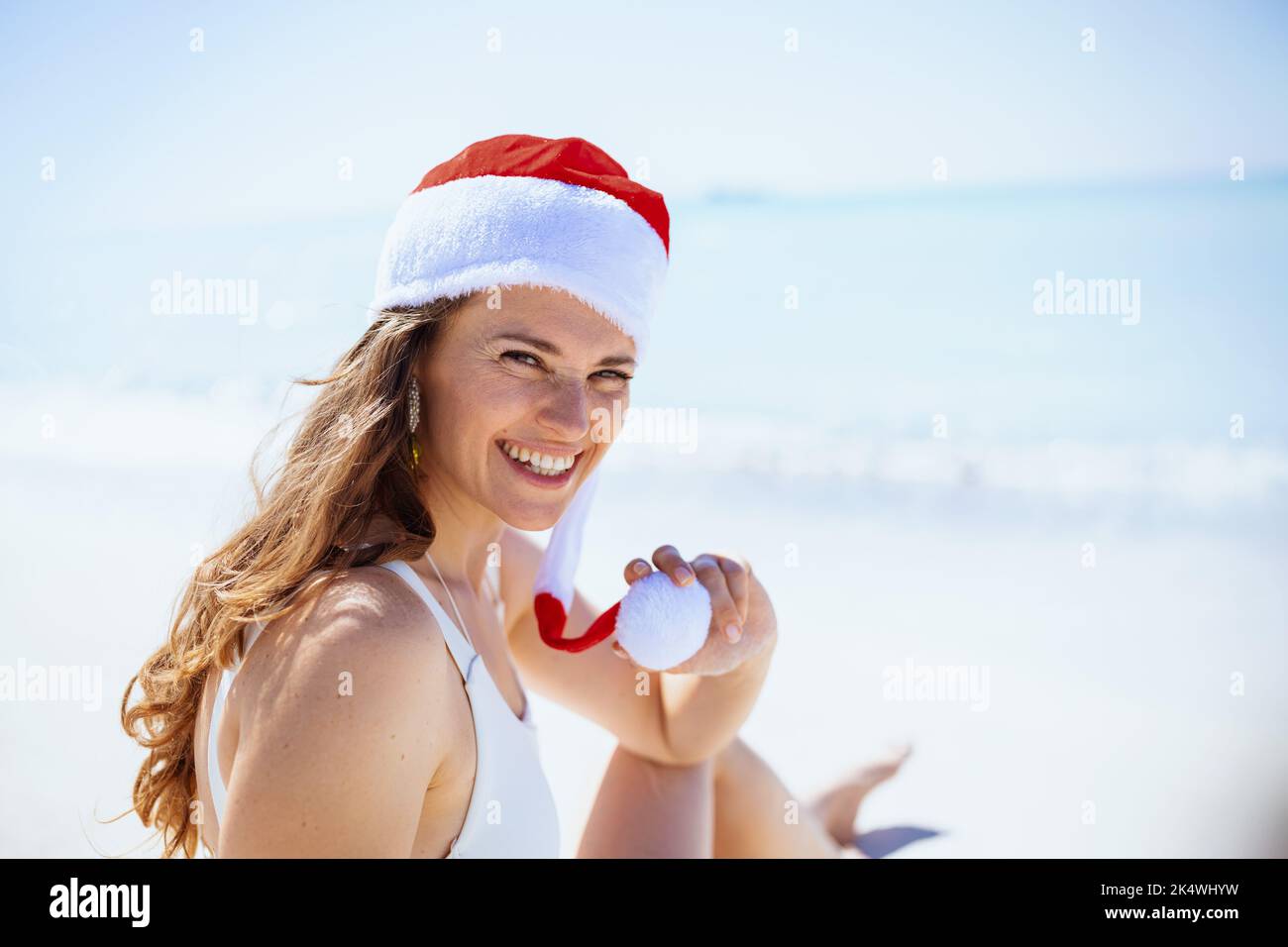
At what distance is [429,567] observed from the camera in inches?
82.8

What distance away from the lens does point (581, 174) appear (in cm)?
216

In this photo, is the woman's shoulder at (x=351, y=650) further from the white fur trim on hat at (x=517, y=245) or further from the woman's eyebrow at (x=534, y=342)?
the white fur trim on hat at (x=517, y=245)

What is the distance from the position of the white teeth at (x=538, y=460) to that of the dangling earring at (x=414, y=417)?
187mm

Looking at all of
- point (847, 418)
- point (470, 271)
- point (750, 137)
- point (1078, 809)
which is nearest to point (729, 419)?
point (847, 418)

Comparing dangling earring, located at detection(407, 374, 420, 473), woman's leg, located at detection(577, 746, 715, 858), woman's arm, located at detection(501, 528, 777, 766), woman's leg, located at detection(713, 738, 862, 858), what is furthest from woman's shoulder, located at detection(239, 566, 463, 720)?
woman's leg, located at detection(713, 738, 862, 858)

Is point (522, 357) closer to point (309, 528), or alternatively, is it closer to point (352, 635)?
point (309, 528)

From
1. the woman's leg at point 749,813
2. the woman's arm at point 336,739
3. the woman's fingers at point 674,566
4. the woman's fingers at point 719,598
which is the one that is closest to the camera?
the woman's arm at point 336,739

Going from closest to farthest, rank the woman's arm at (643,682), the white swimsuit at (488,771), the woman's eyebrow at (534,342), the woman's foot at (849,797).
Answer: the white swimsuit at (488,771)
the woman's eyebrow at (534,342)
the woman's arm at (643,682)
the woman's foot at (849,797)

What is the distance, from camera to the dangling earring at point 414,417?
83.3 inches

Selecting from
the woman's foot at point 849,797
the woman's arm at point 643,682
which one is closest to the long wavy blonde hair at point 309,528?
the woman's arm at point 643,682

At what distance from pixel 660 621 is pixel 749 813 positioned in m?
1.10

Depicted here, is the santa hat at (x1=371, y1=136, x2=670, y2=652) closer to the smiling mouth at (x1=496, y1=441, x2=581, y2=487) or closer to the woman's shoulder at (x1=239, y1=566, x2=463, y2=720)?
the smiling mouth at (x1=496, y1=441, x2=581, y2=487)

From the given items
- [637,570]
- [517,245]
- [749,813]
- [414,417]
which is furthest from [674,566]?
[749,813]

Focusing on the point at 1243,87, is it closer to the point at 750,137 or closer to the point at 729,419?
the point at 750,137
